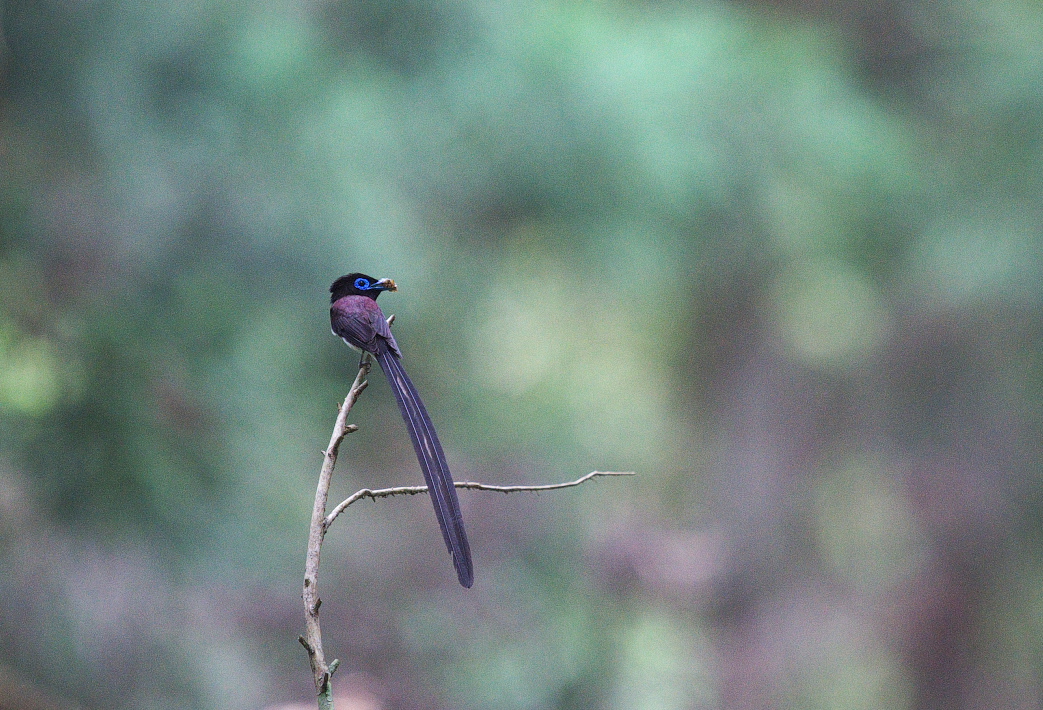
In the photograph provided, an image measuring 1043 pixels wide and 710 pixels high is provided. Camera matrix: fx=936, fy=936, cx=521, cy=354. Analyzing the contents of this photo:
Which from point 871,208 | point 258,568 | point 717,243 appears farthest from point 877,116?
point 258,568

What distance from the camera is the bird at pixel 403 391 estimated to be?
2.42 ft

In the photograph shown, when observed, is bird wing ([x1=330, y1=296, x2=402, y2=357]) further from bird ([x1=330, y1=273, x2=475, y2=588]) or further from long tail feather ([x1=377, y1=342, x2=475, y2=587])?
long tail feather ([x1=377, y1=342, x2=475, y2=587])

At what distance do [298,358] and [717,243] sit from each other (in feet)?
11.5

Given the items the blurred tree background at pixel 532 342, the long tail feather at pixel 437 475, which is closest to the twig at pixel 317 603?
the long tail feather at pixel 437 475

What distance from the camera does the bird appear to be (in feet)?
2.42

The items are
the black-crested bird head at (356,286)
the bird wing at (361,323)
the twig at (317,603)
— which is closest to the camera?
the twig at (317,603)

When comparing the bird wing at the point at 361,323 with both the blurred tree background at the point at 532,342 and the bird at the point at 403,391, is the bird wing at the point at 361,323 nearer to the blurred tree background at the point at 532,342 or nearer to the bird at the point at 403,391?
the bird at the point at 403,391

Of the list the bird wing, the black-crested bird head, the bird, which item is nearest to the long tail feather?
the bird

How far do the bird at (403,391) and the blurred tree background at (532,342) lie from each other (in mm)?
793

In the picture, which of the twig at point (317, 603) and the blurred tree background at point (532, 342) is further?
the blurred tree background at point (532, 342)

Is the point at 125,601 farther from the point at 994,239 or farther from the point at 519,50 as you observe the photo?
the point at 994,239

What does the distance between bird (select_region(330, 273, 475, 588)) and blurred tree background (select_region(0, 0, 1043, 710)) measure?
793 mm

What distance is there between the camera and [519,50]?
492 cm

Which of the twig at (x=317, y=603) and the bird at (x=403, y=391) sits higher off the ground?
the bird at (x=403, y=391)
